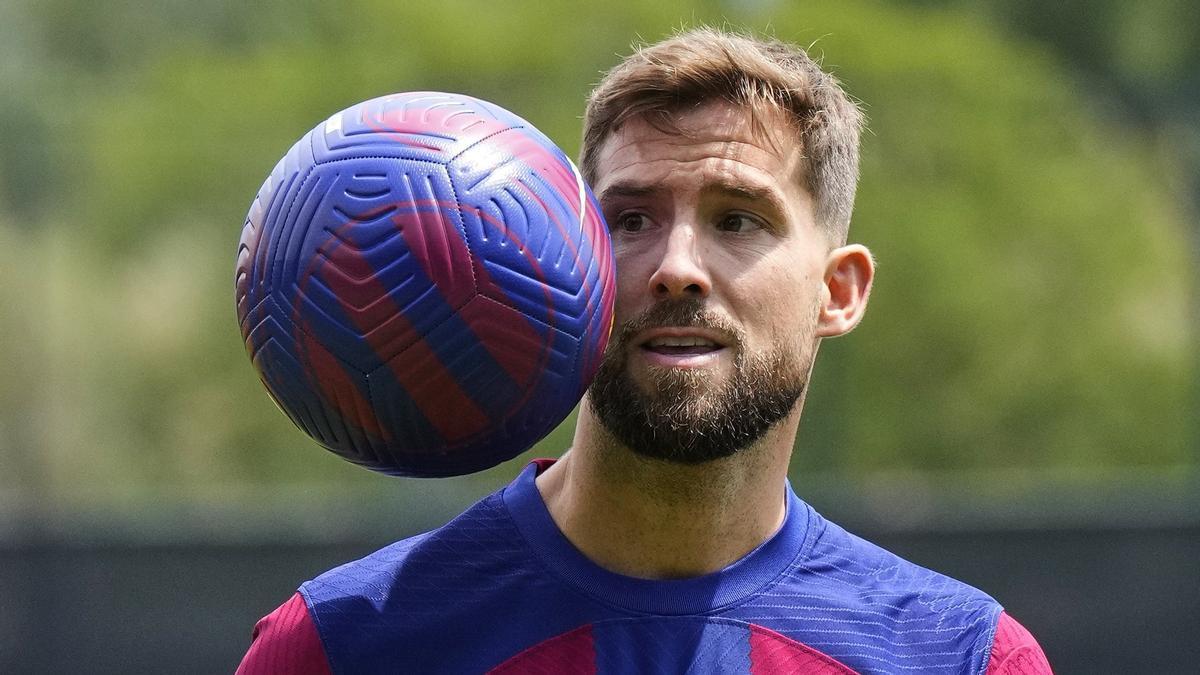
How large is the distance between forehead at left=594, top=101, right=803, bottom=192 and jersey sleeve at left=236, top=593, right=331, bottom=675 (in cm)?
90

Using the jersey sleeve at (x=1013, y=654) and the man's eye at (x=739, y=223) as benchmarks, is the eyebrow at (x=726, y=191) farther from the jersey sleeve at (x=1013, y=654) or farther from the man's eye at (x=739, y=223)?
the jersey sleeve at (x=1013, y=654)

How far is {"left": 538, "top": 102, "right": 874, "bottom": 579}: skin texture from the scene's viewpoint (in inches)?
105

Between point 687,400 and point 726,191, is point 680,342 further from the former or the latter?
point 726,191

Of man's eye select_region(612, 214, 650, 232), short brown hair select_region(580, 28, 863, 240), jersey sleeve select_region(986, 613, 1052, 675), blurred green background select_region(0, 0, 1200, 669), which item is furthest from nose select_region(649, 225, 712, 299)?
blurred green background select_region(0, 0, 1200, 669)

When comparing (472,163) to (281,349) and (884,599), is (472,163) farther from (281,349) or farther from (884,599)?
(884,599)

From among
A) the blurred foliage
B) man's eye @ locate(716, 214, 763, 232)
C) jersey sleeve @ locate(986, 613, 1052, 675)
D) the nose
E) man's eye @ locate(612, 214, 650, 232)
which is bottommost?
jersey sleeve @ locate(986, 613, 1052, 675)

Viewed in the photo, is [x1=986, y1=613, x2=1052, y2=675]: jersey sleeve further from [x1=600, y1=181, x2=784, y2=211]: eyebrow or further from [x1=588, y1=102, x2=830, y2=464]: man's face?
[x1=600, y1=181, x2=784, y2=211]: eyebrow

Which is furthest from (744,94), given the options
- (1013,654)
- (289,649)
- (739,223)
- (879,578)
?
(289,649)

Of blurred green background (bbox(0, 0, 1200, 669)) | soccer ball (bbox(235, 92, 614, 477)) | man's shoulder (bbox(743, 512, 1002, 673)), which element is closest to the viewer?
soccer ball (bbox(235, 92, 614, 477))

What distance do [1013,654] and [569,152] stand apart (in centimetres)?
971

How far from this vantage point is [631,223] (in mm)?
2824

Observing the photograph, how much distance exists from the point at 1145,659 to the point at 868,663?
18.4 ft

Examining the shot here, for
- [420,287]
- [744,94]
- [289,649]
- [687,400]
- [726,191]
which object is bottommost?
[289,649]

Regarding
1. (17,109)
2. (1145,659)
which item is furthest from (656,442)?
(17,109)
